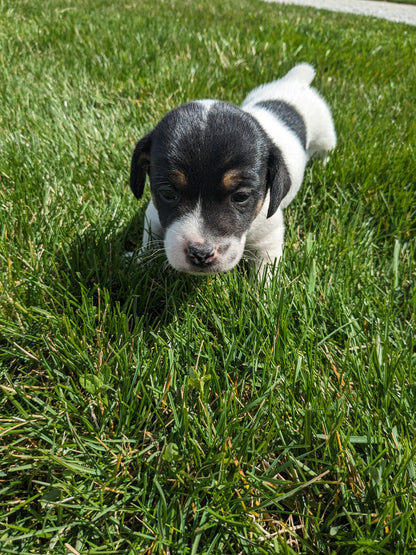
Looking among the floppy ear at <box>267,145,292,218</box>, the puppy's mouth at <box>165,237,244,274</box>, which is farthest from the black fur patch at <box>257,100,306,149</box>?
the puppy's mouth at <box>165,237,244,274</box>

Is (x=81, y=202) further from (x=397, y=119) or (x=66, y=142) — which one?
(x=397, y=119)

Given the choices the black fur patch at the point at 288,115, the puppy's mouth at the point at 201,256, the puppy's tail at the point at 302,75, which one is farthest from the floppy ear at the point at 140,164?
the puppy's tail at the point at 302,75

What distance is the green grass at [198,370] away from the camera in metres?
1.41

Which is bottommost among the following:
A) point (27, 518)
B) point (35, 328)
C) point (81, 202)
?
point (27, 518)

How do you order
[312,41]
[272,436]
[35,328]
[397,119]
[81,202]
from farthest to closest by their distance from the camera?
[312,41]
[397,119]
[81,202]
[35,328]
[272,436]

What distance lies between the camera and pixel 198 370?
1.90m

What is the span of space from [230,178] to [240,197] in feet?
0.54

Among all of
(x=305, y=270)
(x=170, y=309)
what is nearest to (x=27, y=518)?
(x=170, y=309)

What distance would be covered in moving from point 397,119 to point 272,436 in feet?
13.3

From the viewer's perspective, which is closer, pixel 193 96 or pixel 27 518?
pixel 27 518

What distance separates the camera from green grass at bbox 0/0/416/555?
4.61 ft

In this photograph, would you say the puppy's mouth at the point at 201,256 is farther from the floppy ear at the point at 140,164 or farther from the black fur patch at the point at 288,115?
the black fur patch at the point at 288,115

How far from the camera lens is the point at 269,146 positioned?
2.43 metres

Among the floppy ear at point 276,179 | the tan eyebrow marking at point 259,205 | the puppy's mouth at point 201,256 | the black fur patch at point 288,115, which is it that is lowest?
the puppy's mouth at point 201,256
